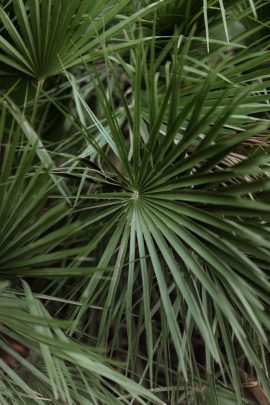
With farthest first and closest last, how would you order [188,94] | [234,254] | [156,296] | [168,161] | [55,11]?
[156,296] → [188,94] → [55,11] → [168,161] → [234,254]

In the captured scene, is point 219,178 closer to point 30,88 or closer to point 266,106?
point 266,106

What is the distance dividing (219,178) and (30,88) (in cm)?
65

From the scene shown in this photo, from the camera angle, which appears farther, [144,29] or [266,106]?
[144,29]

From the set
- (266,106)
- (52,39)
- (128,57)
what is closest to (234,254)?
(266,106)

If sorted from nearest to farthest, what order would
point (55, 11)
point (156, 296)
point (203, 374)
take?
point (55, 11) < point (156, 296) < point (203, 374)

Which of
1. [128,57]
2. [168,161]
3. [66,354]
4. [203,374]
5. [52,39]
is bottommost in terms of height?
[203,374]

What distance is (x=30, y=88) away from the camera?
141cm

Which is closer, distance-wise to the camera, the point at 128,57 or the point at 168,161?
the point at 168,161

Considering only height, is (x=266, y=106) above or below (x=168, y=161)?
above

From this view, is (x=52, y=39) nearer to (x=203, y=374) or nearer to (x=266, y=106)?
(x=266, y=106)

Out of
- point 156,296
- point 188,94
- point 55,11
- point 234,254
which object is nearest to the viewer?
point 234,254

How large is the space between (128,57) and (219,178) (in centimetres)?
86

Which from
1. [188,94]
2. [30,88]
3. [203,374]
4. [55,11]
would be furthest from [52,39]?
[203,374]

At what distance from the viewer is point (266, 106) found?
4.00 feet
